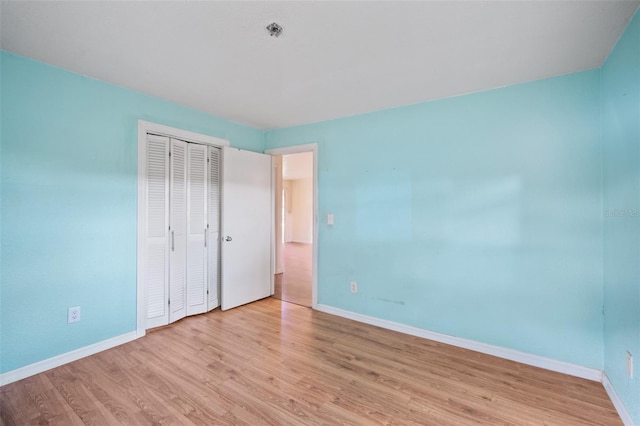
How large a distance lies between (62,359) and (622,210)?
4244mm

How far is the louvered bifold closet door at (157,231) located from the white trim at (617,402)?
3.75 metres

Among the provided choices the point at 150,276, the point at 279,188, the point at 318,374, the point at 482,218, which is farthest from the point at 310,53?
the point at 279,188

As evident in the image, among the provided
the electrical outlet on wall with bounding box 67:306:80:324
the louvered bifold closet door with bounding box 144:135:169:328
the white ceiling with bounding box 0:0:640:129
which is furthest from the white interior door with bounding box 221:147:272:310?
the electrical outlet on wall with bounding box 67:306:80:324

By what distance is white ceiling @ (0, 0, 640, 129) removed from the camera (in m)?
1.56

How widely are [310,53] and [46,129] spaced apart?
2.15 metres

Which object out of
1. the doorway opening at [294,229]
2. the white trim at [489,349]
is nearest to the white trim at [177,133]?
the doorway opening at [294,229]

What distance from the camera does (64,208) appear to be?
88.7 inches

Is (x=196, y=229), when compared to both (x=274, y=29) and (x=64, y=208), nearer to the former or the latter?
(x=64, y=208)

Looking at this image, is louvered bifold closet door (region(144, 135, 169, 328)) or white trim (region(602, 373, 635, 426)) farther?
louvered bifold closet door (region(144, 135, 169, 328))

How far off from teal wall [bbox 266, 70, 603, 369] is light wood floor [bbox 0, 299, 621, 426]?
15.4 inches

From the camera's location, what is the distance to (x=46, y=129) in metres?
2.17

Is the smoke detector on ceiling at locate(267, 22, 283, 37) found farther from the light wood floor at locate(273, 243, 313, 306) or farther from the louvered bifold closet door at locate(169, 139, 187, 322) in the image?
the light wood floor at locate(273, 243, 313, 306)

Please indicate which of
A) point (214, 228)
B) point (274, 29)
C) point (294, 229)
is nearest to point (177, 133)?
point (214, 228)

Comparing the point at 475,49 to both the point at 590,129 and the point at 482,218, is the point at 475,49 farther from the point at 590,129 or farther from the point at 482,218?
the point at 482,218
